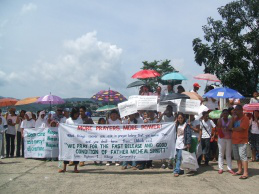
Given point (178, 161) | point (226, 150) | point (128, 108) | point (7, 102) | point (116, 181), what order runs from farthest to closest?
point (7, 102), point (128, 108), point (226, 150), point (178, 161), point (116, 181)

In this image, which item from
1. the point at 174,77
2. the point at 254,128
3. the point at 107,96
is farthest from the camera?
the point at 107,96

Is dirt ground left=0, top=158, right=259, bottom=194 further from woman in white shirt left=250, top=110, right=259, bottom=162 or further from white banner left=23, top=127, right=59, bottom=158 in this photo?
woman in white shirt left=250, top=110, right=259, bottom=162

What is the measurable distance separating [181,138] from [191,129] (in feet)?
2.68

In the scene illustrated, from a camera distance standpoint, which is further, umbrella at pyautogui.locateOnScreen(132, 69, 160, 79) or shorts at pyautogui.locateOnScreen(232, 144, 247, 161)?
umbrella at pyautogui.locateOnScreen(132, 69, 160, 79)

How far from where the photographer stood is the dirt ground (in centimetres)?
675

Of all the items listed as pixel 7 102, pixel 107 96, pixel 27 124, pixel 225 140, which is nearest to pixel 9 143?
pixel 27 124

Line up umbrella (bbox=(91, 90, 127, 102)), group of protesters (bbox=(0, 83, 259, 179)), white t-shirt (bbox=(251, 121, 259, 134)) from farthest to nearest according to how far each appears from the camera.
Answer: umbrella (bbox=(91, 90, 127, 102)) < white t-shirt (bbox=(251, 121, 259, 134)) < group of protesters (bbox=(0, 83, 259, 179))

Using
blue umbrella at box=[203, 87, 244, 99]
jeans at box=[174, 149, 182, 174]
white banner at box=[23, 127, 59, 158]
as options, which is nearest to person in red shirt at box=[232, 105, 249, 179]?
jeans at box=[174, 149, 182, 174]

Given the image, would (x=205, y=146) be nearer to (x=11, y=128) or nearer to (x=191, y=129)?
(x=191, y=129)

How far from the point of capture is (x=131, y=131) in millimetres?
8656

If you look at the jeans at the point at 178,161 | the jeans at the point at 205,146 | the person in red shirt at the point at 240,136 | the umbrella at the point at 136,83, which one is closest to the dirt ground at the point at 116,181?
the jeans at the point at 178,161

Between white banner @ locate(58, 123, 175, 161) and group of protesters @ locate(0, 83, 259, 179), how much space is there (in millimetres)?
295

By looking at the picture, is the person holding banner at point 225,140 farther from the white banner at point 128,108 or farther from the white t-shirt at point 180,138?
the white banner at point 128,108

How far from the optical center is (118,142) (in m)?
8.62
